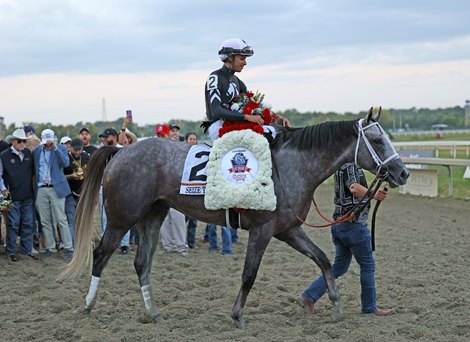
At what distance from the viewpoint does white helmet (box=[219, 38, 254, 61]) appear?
620 centimetres

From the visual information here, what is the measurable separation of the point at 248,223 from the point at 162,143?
1.26 metres

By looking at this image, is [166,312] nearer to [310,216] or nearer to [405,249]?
[405,249]

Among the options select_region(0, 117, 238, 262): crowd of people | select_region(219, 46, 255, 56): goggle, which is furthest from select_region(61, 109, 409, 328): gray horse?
select_region(0, 117, 238, 262): crowd of people

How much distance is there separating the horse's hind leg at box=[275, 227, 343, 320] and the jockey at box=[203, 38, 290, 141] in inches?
39.8

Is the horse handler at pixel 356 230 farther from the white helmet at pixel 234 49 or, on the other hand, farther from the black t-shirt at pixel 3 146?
the black t-shirt at pixel 3 146

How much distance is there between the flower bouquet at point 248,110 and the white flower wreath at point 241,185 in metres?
0.09

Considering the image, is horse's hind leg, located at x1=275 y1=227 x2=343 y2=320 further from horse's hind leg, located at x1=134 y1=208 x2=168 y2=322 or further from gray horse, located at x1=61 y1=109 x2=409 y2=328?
horse's hind leg, located at x1=134 y1=208 x2=168 y2=322

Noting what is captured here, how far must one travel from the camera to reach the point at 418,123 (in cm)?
6638

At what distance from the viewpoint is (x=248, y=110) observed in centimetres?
609

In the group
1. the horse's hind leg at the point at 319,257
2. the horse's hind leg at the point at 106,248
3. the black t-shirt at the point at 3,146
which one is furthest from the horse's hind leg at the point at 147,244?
the black t-shirt at the point at 3,146

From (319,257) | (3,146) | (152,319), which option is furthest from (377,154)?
(3,146)

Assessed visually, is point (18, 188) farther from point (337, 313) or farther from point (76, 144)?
point (337, 313)

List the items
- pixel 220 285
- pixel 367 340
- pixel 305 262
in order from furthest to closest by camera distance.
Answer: pixel 305 262
pixel 220 285
pixel 367 340

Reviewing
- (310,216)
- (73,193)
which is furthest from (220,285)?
(310,216)
